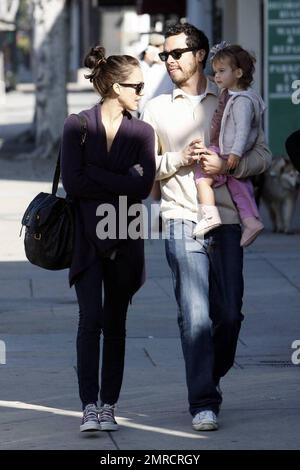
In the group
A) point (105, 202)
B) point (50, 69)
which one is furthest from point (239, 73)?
point (50, 69)

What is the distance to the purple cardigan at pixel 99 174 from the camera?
259 inches

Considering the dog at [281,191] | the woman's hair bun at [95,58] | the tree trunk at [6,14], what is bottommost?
the woman's hair bun at [95,58]

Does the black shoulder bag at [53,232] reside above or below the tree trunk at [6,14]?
below

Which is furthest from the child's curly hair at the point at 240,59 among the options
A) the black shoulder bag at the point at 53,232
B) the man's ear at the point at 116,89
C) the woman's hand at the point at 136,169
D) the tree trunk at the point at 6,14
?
the tree trunk at the point at 6,14

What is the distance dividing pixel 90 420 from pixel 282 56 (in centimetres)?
1295

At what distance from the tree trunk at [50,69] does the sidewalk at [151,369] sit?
12703 mm

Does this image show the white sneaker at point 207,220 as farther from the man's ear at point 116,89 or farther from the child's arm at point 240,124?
the man's ear at point 116,89

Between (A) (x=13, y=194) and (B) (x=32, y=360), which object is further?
(A) (x=13, y=194)

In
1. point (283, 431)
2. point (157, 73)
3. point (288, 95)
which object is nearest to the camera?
point (283, 431)

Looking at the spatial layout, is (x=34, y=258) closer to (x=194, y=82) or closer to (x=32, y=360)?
(x=194, y=82)

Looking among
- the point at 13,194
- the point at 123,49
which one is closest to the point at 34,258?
the point at 13,194

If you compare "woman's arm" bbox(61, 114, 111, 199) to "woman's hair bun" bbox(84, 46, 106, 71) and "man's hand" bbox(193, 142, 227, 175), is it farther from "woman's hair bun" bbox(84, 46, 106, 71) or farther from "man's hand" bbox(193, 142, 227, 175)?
"man's hand" bbox(193, 142, 227, 175)
